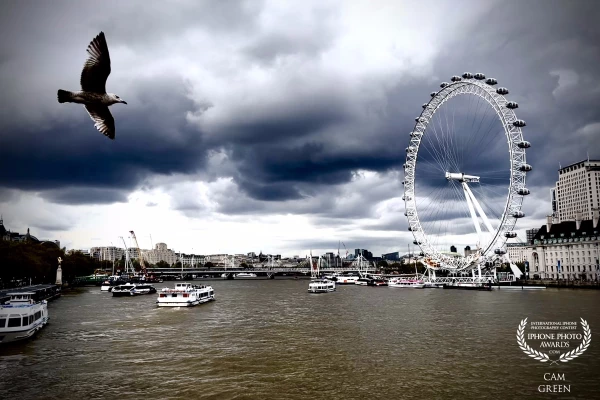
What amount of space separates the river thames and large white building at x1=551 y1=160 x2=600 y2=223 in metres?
128

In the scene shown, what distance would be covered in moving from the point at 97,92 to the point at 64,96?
519 mm

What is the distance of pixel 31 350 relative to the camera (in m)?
26.0

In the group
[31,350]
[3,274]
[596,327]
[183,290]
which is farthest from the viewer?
[3,274]

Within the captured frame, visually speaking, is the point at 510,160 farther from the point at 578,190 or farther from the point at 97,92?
the point at 578,190

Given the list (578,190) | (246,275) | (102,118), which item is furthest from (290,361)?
(246,275)

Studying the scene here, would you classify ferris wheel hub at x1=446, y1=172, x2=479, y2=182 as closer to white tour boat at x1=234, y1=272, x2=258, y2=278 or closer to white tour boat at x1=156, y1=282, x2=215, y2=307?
white tour boat at x1=156, y1=282, x2=215, y2=307

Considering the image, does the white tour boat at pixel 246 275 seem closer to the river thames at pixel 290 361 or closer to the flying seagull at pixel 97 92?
the river thames at pixel 290 361

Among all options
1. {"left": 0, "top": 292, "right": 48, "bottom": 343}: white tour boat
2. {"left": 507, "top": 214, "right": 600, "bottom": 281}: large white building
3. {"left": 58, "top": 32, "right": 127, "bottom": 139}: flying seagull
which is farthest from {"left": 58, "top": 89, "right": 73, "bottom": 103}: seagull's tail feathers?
{"left": 507, "top": 214, "right": 600, "bottom": 281}: large white building

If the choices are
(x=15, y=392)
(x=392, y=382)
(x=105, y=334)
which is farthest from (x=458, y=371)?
(x=105, y=334)

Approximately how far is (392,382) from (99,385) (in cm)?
1161

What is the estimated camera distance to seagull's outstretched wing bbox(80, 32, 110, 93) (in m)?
7.09

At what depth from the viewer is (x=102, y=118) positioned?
7.17m

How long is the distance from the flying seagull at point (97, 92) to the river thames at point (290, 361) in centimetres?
1246

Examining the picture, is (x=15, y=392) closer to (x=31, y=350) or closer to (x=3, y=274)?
(x=31, y=350)
